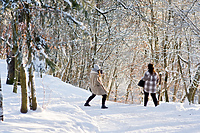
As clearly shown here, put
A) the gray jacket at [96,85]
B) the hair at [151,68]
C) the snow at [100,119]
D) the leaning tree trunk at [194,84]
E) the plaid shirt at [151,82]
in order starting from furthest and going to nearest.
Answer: the leaning tree trunk at [194,84], the plaid shirt at [151,82], the hair at [151,68], the gray jacket at [96,85], the snow at [100,119]

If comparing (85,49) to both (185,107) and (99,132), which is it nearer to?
(185,107)

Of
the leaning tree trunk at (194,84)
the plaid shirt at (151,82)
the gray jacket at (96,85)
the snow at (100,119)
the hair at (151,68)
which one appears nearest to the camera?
the snow at (100,119)

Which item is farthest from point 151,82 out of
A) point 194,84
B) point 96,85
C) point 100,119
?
point 194,84

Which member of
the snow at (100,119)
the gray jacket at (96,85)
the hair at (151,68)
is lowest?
the snow at (100,119)

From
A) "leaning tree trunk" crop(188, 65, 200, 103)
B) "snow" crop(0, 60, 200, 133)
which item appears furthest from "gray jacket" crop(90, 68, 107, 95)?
"leaning tree trunk" crop(188, 65, 200, 103)

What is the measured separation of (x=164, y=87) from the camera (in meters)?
14.6

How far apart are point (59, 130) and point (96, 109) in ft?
9.58

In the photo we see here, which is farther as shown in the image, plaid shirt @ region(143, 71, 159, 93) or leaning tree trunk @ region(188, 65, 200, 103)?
leaning tree trunk @ region(188, 65, 200, 103)

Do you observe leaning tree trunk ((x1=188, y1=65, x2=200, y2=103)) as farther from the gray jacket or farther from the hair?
the gray jacket

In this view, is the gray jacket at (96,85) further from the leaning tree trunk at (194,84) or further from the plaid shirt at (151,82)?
the leaning tree trunk at (194,84)

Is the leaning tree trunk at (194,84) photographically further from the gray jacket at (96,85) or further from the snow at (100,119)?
the gray jacket at (96,85)

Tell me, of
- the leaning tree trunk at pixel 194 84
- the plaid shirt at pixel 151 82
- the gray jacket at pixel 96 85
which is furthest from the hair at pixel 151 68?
the leaning tree trunk at pixel 194 84

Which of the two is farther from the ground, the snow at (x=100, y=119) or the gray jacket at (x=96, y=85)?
the gray jacket at (x=96, y=85)

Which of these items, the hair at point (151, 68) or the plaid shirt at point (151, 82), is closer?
the hair at point (151, 68)
